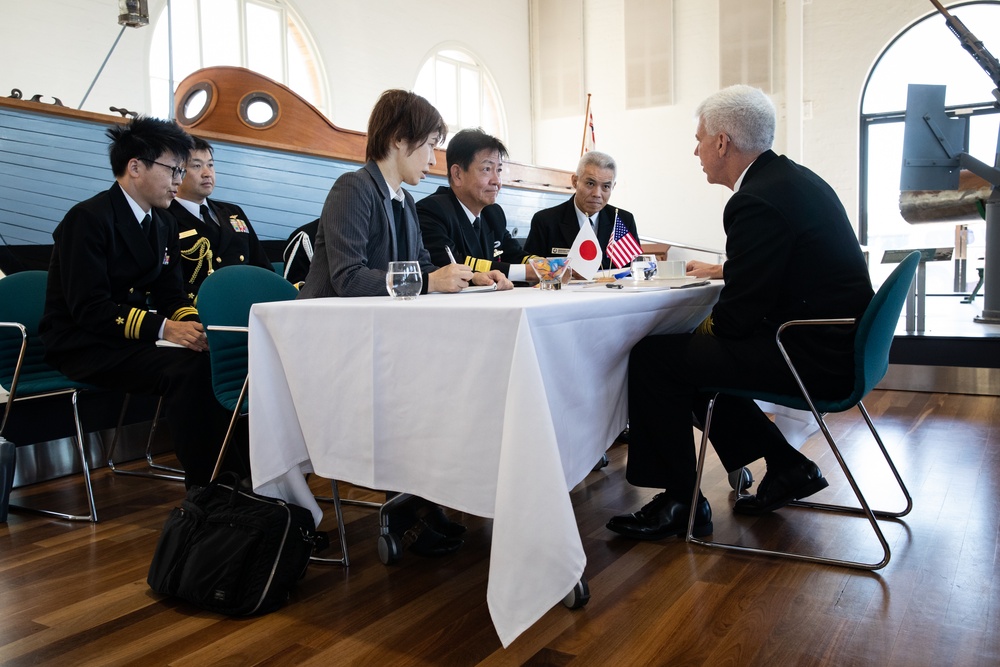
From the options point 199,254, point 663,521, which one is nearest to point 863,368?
point 663,521

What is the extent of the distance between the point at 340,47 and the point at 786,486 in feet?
25.8

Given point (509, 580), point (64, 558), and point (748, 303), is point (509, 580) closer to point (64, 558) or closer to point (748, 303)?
point (748, 303)

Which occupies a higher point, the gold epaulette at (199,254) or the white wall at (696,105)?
the white wall at (696,105)

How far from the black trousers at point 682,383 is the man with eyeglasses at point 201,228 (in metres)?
1.99

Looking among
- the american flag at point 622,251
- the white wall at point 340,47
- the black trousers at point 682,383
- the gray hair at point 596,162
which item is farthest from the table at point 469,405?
the white wall at point 340,47

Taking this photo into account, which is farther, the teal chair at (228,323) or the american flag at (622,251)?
the american flag at (622,251)

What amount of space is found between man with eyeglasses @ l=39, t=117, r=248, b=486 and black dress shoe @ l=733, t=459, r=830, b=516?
1.68m

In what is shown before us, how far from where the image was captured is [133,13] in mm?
4559

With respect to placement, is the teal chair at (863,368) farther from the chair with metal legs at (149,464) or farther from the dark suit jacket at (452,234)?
the chair with metal legs at (149,464)

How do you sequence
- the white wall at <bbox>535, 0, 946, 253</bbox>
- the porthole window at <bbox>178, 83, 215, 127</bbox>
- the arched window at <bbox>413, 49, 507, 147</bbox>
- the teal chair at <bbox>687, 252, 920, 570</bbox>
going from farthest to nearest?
the arched window at <bbox>413, 49, 507, 147</bbox> < the white wall at <bbox>535, 0, 946, 253</bbox> < the porthole window at <bbox>178, 83, 215, 127</bbox> < the teal chair at <bbox>687, 252, 920, 570</bbox>

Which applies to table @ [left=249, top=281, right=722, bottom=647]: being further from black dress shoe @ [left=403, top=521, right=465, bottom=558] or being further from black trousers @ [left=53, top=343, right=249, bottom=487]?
black trousers @ [left=53, top=343, right=249, bottom=487]

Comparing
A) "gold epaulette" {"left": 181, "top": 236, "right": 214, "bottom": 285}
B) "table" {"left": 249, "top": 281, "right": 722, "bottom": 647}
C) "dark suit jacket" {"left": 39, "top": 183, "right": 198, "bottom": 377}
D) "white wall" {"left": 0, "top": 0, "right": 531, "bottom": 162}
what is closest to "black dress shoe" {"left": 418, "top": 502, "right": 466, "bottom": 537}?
A: "table" {"left": 249, "top": 281, "right": 722, "bottom": 647}

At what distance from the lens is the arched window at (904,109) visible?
31.2 feet

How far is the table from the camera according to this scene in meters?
1.52
